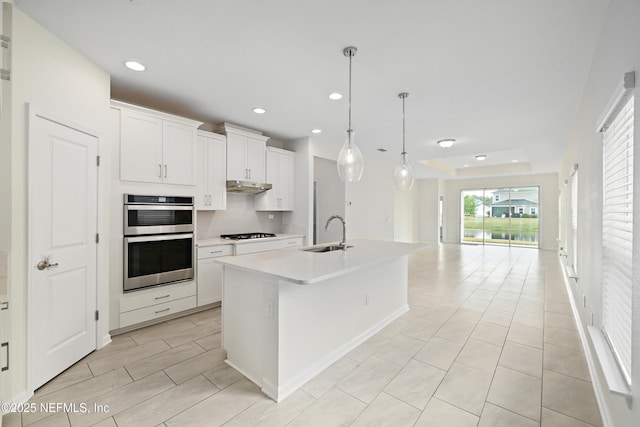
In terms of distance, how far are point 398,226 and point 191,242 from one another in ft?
24.2

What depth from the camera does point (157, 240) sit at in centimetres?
323

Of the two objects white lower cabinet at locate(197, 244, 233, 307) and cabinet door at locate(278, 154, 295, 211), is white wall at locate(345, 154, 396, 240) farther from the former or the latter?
white lower cabinet at locate(197, 244, 233, 307)

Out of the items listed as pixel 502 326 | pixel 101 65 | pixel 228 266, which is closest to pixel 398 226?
pixel 502 326

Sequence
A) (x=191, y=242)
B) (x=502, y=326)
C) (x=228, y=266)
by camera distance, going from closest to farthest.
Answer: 1. (x=228, y=266)
2. (x=502, y=326)
3. (x=191, y=242)

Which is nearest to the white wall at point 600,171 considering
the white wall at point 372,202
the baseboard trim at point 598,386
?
the baseboard trim at point 598,386

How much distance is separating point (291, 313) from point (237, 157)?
2908 millimetres

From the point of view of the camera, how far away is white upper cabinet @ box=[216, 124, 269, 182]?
4188 mm

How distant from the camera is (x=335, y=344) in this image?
252cm

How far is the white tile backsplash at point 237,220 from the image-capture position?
424 centimetres

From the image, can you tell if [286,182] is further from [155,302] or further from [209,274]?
[155,302]

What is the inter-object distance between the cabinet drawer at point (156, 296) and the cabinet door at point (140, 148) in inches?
50.2

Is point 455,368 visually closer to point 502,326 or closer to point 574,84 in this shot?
point 502,326

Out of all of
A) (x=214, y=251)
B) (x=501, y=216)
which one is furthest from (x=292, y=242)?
(x=501, y=216)

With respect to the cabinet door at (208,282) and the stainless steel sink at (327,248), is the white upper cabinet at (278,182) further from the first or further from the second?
the stainless steel sink at (327,248)
